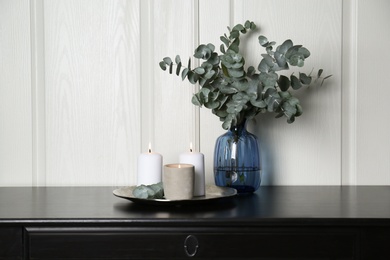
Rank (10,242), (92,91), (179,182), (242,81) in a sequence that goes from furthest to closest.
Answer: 1. (92,91)
2. (242,81)
3. (179,182)
4. (10,242)

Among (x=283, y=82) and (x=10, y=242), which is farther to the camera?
(x=283, y=82)

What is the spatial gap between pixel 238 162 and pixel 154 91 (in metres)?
0.35

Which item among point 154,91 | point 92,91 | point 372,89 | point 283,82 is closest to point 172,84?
point 154,91

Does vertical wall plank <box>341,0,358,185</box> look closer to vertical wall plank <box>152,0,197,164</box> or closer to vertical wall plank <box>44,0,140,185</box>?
vertical wall plank <box>152,0,197,164</box>

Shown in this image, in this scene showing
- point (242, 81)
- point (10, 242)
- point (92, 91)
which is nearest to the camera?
point (10, 242)

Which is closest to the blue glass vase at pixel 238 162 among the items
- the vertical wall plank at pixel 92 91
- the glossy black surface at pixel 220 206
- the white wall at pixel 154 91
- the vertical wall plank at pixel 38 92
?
the glossy black surface at pixel 220 206

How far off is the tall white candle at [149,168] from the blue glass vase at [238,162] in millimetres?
202

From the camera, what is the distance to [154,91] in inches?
66.1

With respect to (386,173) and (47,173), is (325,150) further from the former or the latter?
(47,173)

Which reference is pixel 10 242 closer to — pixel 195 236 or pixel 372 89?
pixel 195 236

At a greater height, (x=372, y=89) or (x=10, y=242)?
(x=372, y=89)

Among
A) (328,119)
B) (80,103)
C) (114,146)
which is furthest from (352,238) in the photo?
(80,103)

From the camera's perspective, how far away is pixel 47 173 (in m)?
1.69

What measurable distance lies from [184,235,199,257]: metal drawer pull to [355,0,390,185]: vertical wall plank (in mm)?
712
